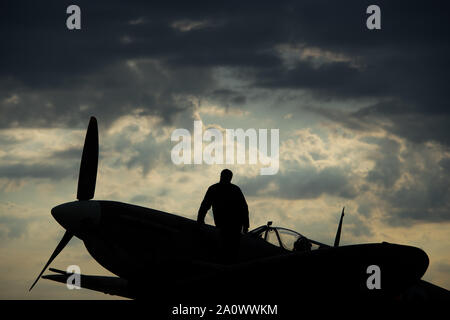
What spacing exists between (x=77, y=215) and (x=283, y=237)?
14.6 ft

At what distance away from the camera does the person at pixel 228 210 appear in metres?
11.2

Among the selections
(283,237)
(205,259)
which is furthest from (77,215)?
Result: (283,237)

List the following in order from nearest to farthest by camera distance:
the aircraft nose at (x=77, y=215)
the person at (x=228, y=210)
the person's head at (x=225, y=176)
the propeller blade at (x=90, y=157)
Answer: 1. the person at (x=228, y=210)
2. the person's head at (x=225, y=176)
3. the aircraft nose at (x=77, y=215)
4. the propeller blade at (x=90, y=157)

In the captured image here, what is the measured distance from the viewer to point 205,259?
12.4m

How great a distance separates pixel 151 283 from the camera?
11539 mm

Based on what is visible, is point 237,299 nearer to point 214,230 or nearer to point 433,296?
point 214,230

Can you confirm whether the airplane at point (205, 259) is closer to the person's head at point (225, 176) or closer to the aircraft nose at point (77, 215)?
the aircraft nose at point (77, 215)

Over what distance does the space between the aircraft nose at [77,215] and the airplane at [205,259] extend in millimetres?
21

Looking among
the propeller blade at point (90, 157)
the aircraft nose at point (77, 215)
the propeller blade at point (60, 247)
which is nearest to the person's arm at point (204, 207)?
the aircraft nose at point (77, 215)

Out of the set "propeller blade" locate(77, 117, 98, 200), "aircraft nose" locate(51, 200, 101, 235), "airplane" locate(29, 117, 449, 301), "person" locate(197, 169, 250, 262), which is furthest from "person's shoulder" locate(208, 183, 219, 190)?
"propeller blade" locate(77, 117, 98, 200)

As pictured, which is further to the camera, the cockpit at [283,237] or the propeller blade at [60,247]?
the propeller blade at [60,247]

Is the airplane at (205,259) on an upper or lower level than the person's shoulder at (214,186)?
lower

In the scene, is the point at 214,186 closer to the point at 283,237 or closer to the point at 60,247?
the point at 283,237
